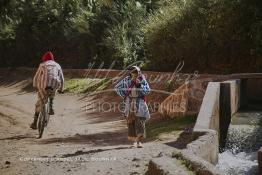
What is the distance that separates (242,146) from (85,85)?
10.8 meters

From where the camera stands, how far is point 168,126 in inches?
515

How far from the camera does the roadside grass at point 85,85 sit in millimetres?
21386

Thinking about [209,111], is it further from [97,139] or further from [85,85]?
[85,85]

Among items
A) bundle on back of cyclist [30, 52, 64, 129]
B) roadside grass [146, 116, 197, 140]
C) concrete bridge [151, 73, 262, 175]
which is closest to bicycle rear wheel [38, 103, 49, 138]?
bundle on back of cyclist [30, 52, 64, 129]

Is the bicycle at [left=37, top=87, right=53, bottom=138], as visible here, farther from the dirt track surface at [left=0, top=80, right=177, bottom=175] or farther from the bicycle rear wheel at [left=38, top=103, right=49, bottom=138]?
the dirt track surface at [left=0, top=80, right=177, bottom=175]

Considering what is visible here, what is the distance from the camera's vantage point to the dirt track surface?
28.9 ft

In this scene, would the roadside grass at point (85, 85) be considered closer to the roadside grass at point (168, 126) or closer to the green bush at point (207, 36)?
the green bush at point (207, 36)

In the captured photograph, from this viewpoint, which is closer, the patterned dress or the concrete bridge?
the concrete bridge

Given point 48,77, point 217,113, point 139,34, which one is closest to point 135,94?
point 48,77

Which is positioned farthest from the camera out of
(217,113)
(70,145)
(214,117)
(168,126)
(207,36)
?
(207,36)

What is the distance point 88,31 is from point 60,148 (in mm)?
16347

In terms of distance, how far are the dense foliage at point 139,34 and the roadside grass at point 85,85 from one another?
1798 millimetres

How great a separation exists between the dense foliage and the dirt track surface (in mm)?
3740

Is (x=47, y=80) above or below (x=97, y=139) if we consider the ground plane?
above
